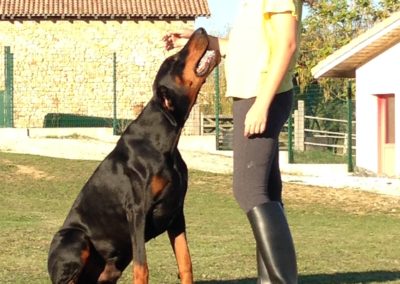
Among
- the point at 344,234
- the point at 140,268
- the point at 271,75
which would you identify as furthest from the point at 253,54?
the point at 344,234

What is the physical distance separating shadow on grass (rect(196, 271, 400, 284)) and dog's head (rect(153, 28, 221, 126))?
5.09 feet

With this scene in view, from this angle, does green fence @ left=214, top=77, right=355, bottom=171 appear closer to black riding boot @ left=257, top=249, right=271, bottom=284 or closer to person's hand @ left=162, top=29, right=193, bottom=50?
person's hand @ left=162, top=29, right=193, bottom=50

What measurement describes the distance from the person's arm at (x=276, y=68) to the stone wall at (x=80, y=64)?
28220mm

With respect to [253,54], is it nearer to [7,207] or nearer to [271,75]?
[271,75]

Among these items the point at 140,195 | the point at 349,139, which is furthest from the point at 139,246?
the point at 349,139

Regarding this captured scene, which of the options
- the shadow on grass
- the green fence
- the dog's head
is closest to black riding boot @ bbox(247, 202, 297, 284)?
the dog's head

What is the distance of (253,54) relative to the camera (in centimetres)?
573

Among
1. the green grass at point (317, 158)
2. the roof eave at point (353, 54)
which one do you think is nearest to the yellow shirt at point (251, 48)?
the roof eave at point (353, 54)

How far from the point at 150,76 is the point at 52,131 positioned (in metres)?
10.1

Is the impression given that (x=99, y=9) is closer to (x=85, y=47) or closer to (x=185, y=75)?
(x=85, y=47)

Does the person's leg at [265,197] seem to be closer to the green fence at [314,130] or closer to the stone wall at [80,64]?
the green fence at [314,130]

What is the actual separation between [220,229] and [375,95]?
11.6m

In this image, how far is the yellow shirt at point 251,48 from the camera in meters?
5.66

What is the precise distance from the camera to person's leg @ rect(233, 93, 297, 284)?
5664 millimetres
